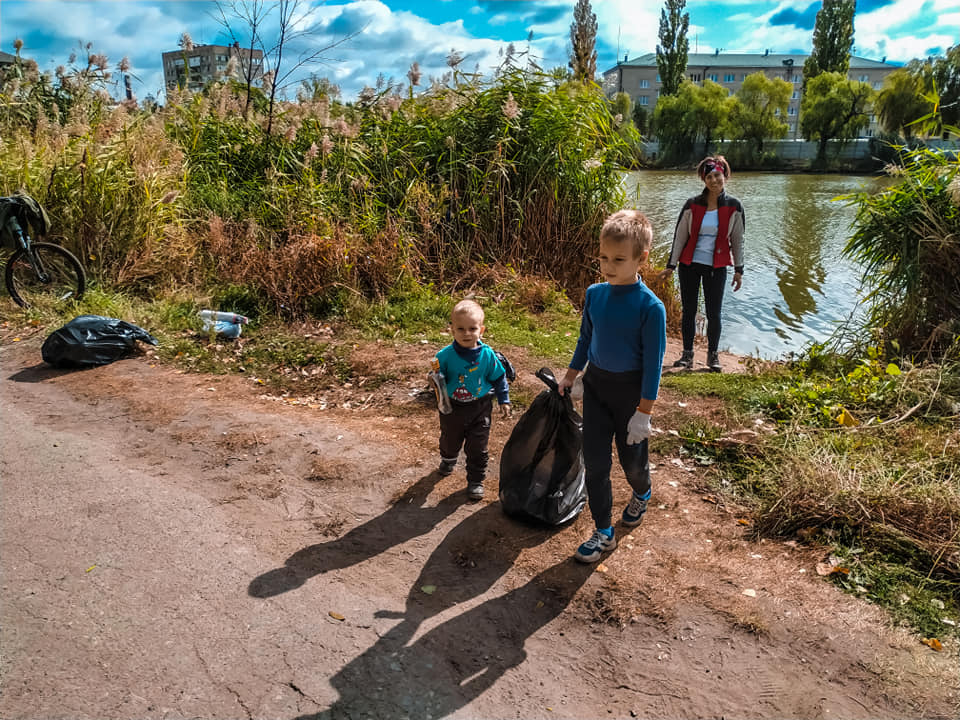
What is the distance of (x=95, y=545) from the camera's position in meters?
3.38

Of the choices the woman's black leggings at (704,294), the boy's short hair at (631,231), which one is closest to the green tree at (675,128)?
the woman's black leggings at (704,294)

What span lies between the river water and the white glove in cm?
469

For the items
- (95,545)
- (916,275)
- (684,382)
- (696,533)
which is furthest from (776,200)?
(95,545)

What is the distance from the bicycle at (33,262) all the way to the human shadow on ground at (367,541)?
5477 millimetres

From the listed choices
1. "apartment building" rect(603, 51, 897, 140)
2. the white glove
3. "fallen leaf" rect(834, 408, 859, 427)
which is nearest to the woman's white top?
"fallen leaf" rect(834, 408, 859, 427)

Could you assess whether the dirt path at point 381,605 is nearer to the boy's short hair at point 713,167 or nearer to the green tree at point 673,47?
the boy's short hair at point 713,167

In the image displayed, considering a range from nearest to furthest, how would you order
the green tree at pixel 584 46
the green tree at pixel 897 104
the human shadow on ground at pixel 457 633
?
the human shadow on ground at pixel 457 633
the green tree at pixel 584 46
the green tree at pixel 897 104

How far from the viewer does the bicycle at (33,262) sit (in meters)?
6.86

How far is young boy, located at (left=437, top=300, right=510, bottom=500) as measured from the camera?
365 cm

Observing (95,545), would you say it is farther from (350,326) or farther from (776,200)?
(776,200)

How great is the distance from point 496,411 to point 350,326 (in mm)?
2497

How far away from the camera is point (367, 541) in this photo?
3.51 meters

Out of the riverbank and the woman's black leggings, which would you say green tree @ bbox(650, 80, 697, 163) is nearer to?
the woman's black leggings

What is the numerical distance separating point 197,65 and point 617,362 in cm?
1109
